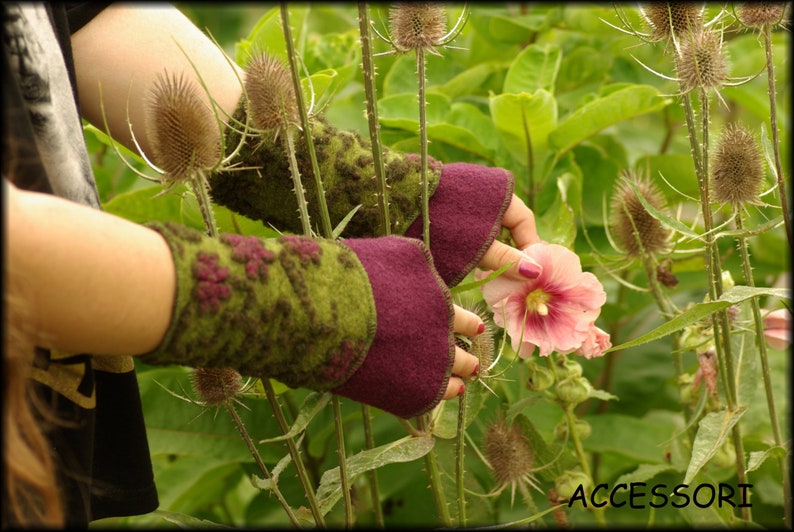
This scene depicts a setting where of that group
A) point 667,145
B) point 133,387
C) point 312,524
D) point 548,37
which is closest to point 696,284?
point 667,145

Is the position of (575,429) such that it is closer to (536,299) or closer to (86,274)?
(536,299)

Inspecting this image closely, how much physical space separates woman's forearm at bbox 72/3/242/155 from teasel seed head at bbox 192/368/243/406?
0.92 feet

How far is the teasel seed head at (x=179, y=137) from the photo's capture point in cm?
85

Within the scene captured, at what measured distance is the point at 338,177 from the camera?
1.04 meters

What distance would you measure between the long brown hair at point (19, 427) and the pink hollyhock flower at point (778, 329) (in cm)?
83

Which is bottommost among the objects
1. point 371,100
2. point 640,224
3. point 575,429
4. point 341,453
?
point 575,429

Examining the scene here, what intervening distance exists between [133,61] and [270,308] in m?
0.43

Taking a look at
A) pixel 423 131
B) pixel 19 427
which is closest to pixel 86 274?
pixel 19 427

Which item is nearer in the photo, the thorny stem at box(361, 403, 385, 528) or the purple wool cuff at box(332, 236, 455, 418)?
the purple wool cuff at box(332, 236, 455, 418)

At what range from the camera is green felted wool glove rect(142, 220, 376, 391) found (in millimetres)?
736

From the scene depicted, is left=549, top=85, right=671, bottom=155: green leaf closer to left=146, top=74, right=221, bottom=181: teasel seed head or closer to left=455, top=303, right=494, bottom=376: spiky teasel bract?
left=455, top=303, right=494, bottom=376: spiky teasel bract

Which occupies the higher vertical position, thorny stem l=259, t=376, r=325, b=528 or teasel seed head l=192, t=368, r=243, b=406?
teasel seed head l=192, t=368, r=243, b=406

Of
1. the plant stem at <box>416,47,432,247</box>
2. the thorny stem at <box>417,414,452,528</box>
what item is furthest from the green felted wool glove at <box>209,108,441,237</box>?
the thorny stem at <box>417,414,452,528</box>

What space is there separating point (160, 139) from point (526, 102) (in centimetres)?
57
